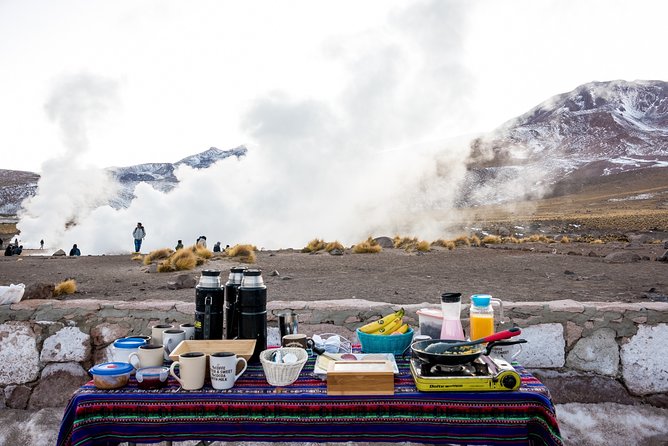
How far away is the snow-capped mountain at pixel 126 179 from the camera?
10294 cm

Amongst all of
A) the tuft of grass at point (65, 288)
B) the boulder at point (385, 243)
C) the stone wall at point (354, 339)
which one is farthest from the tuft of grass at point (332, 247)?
the stone wall at point (354, 339)

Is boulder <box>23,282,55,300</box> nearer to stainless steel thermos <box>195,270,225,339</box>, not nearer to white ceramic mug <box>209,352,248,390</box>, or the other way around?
stainless steel thermos <box>195,270,225,339</box>

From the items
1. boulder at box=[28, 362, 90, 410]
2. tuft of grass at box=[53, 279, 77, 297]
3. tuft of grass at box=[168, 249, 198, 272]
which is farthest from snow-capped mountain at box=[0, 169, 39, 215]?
boulder at box=[28, 362, 90, 410]

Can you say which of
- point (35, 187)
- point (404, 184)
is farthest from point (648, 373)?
point (35, 187)

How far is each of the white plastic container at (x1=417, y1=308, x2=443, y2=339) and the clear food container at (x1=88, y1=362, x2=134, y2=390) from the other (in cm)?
153

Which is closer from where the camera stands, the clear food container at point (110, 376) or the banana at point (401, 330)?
the clear food container at point (110, 376)

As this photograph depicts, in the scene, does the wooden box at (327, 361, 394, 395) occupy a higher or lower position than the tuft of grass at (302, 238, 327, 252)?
higher

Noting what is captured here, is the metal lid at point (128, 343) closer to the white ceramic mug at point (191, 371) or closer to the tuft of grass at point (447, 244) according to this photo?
the white ceramic mug at point (191, 371)

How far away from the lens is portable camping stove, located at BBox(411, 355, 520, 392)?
2072 mm

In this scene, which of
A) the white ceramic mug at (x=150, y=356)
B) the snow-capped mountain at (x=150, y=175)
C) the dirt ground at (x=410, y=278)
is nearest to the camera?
the white ceramic mug at (x=150, y=356)

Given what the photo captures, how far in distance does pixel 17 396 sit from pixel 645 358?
168 inches

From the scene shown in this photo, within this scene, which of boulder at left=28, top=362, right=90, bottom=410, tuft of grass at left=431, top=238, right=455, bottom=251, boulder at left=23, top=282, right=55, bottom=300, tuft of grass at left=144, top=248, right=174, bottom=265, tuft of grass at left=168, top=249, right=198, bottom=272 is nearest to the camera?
boulder at left=28, top=362, right=90, bottom=410

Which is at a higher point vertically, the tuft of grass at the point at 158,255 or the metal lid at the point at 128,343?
the metal lid at the point at 128,343

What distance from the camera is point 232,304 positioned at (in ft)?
8.62
